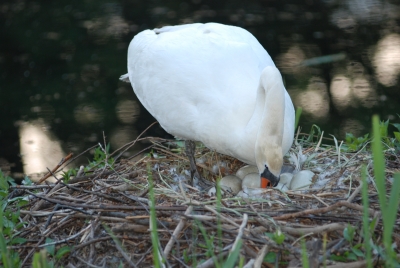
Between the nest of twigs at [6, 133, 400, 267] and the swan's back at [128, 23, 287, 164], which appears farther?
the swan's back at [128, 23, 287, 164]

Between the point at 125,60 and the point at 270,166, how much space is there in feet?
18.6

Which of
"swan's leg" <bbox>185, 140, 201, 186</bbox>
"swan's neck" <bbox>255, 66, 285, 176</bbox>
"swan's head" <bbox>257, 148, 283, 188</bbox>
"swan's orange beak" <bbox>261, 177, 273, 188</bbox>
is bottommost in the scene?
"swan's leg" <bbox>185, 140, 201, 186</bbox>

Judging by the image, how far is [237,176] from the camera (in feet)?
15.5

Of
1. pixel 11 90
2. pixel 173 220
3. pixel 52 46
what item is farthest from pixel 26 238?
pixel 52 46

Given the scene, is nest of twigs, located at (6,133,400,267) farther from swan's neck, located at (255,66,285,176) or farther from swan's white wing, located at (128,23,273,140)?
swan's white wing, located at (128,23,273,140)

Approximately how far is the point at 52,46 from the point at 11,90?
1.57 m

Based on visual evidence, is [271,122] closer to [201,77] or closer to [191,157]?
[201,77]

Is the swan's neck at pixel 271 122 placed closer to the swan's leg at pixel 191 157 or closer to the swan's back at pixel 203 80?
the swan's back at pixel 203 80

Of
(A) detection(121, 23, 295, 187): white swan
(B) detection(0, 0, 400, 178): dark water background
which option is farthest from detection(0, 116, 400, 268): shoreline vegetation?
(B) detection(0, 0, 400, 178): dark water background

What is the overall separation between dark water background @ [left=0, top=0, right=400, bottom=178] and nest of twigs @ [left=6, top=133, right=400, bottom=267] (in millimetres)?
3477

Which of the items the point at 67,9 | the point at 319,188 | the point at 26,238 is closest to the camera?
the point at 26,238

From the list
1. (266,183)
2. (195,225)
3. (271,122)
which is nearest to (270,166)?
(266,183)

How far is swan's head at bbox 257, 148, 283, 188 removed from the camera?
406 cm

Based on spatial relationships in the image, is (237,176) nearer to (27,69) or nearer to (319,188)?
(319,188)
